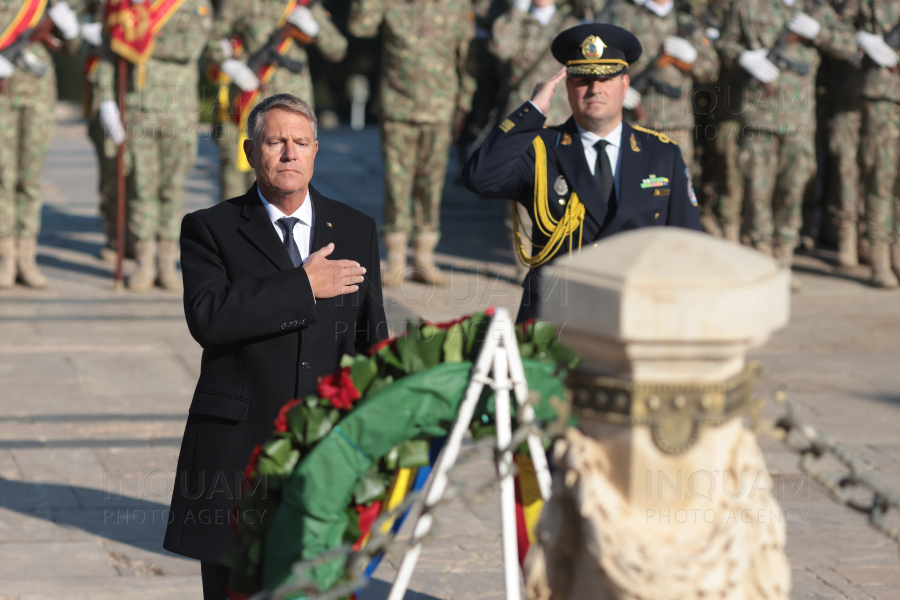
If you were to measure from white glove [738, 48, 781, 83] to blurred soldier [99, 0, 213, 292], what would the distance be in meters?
3.99

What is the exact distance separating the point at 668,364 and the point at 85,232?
34.2ft

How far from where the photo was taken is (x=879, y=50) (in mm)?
9461

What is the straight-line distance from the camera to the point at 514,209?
15.0 ft

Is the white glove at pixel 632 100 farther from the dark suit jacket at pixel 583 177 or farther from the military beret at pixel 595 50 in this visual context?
the dark suit jacket at pixel 583 177

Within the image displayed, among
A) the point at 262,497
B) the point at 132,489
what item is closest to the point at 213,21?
the point at 132,489

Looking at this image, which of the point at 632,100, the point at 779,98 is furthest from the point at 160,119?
the point at 779,98

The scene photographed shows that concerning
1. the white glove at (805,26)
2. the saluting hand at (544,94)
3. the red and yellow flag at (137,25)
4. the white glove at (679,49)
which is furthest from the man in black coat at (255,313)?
the white glove at (805,26)

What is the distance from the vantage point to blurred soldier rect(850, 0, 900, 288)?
9555 millimetres

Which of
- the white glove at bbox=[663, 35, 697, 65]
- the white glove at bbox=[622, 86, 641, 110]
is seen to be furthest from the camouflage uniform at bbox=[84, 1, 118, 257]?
the white glove at bbox=[663, 35, 697, 65]

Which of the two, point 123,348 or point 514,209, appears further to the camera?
point 123,348

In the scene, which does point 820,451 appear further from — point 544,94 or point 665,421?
point 544,94

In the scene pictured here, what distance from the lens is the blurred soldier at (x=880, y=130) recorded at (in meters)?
9.55

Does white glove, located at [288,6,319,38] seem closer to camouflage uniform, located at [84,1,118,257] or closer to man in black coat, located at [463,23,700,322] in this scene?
camouflage uniform, located at [84,1,118,257]

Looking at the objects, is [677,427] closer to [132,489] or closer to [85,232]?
[132,489]
